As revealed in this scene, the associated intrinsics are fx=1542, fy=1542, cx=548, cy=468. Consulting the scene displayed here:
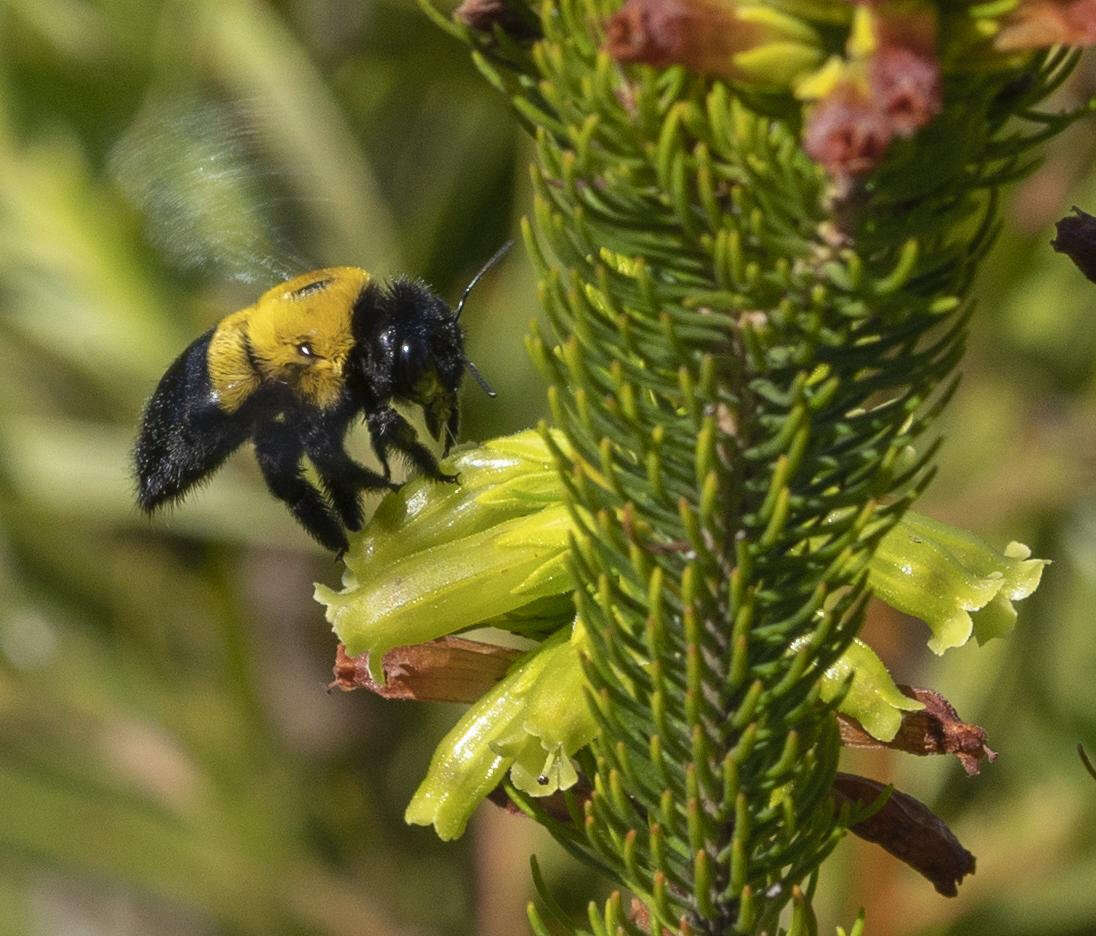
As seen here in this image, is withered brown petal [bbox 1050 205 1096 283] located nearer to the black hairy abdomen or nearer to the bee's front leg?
the bee's front leg

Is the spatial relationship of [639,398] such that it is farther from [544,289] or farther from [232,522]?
[232,522]

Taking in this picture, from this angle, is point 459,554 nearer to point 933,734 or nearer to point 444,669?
point 444,669

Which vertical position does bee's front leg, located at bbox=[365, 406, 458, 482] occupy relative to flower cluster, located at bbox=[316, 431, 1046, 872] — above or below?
below

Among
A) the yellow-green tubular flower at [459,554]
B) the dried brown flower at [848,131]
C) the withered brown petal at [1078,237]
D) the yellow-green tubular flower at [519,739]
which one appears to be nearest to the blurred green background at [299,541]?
the yellow-green tubular flower at [459,554]

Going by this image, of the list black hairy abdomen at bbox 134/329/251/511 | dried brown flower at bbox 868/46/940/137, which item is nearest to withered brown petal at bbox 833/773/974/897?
dried brown flower at bbox 868/46/940/137

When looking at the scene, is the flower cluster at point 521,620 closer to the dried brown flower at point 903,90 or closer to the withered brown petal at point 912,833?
the withered brown petal at point 912,833

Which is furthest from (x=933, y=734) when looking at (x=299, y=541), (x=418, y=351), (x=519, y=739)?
(x=299, y=541)

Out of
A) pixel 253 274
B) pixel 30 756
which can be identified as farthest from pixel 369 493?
pixel 30 756
